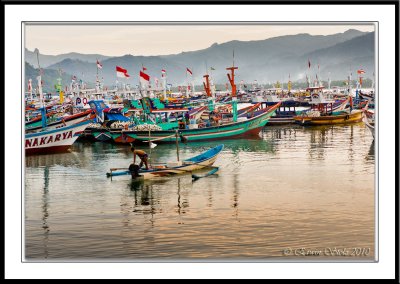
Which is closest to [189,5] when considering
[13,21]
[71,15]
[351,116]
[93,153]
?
[71,15]

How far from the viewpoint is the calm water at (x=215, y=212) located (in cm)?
648

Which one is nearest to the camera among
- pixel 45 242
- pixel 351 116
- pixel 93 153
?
pixel 45 242

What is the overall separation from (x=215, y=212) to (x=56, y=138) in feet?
22.9

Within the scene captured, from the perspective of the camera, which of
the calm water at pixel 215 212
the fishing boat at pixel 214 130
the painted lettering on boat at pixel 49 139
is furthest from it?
the fishing boat at pixel 214 130

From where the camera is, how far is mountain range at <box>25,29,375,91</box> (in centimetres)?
693

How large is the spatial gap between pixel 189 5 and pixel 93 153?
9.18 meters

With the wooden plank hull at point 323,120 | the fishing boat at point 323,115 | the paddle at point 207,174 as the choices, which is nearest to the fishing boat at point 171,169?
the paddle at point 207,174

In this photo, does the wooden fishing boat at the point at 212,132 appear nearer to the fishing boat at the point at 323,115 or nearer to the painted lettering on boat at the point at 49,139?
the painted lettering on boat at the point at 49,139

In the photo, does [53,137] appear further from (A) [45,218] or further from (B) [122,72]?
(A) [45,218]

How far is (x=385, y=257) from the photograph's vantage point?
18.3ft

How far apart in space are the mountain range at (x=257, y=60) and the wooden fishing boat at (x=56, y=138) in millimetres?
3234

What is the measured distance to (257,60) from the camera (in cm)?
841

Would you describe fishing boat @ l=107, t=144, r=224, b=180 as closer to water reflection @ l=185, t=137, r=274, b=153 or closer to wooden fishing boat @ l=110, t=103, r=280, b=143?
water reflection @ l=185, t=137, r=274, b=153
